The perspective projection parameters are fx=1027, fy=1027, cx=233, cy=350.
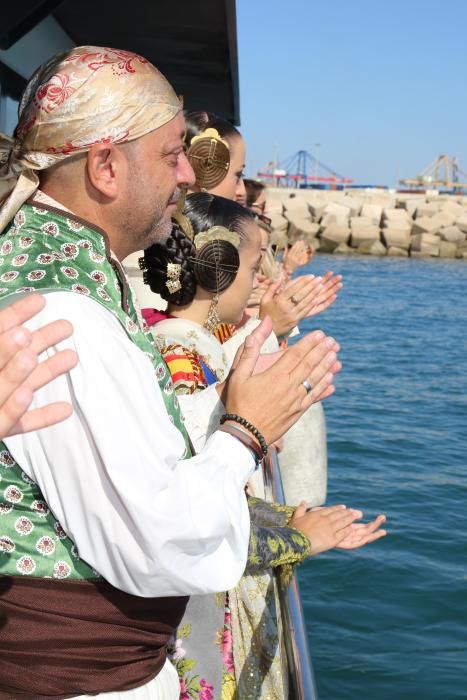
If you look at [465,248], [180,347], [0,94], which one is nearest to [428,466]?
[0,94]

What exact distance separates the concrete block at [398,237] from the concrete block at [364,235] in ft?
1.52

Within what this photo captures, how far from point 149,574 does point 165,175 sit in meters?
0.81

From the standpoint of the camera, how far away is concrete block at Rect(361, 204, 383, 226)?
46.1m

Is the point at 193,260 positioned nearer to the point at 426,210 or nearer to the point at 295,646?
the point at 295,646

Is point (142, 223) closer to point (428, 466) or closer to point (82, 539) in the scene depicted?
point (82, 539)

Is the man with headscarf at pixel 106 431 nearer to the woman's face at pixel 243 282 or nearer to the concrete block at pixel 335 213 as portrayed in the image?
the woman's face at pixel 243 282

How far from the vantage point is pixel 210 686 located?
92.4 inches

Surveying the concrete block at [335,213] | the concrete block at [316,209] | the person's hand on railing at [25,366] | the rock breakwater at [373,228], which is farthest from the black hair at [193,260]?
the concrete block at [316,209]

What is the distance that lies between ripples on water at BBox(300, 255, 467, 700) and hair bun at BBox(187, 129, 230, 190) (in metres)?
2.82

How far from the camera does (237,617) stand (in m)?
2.60

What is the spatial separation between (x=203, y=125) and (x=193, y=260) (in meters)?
1.61

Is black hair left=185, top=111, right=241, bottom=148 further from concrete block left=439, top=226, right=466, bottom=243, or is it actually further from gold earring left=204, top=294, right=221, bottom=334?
concrete block left=439, top=226, right=466, bottom=243

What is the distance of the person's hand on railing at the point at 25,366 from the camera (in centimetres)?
132

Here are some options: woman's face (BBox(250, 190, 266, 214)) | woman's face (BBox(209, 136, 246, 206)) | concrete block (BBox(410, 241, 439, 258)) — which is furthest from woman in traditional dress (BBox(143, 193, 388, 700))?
concrete block (BBox(410, 241, 439, 258))
